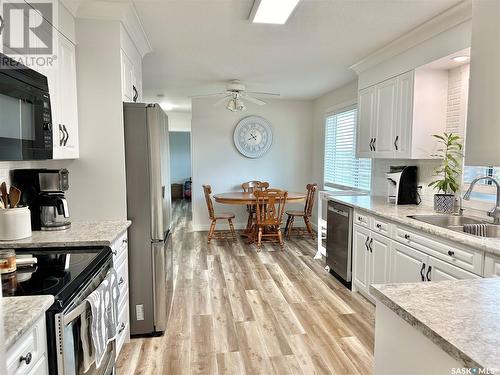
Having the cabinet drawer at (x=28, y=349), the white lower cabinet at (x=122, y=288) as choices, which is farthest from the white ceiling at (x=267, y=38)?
the cabinet drawer at (x=28, y=349)

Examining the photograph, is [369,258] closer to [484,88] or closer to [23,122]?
[484,88]

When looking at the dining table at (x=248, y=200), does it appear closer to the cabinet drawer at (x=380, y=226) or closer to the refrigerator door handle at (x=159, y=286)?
the cabinet drawer at (x=380, y=226)

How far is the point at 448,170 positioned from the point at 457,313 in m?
2.19

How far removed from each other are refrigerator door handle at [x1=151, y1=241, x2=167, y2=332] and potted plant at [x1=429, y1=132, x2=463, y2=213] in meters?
2.34

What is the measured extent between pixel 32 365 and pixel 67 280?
0.37 meters

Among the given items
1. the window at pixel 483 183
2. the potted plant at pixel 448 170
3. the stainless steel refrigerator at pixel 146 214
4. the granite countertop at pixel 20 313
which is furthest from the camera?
the potted plant at pixel 448 170

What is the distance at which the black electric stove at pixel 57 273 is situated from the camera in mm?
1328

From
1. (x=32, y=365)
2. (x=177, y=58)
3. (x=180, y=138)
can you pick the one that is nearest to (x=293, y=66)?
(x=177, y=58)

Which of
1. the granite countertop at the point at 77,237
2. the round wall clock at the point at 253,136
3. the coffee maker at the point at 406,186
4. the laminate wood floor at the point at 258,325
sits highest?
the round wall clock at the point at 253,136

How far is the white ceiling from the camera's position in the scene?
96.3 inches

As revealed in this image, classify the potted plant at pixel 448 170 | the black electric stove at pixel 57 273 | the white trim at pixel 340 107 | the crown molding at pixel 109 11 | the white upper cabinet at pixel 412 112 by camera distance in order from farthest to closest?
the white trim at pixel 340 107 → the white upper cabinet at pixel 412 112 → the potted plant at pixel 448 170 → the crown molding at pixel 109 11 → the black electric stove at pixel 57 273

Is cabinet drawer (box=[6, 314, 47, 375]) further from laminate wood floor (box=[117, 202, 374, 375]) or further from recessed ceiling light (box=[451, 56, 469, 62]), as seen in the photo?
recessed ceiling light (box=[451, 56, 469, 62])

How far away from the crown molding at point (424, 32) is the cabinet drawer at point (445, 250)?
1638mm

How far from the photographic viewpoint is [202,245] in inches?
208
